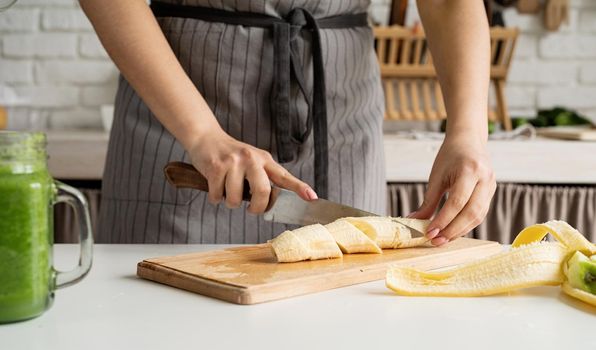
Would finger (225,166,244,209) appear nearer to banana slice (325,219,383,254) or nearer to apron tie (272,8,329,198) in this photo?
banana slice (325,219,383,254)

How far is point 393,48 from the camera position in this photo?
2.54 metres

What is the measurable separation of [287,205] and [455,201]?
8.9 inches

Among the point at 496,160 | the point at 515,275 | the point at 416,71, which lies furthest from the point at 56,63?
the point at 515,275

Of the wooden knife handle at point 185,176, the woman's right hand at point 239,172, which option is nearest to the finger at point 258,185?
the woman's right hand at point 239,172

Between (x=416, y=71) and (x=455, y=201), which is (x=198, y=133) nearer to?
(x=455, y=201)

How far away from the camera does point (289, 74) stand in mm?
1359

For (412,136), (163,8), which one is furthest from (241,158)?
(412,136)

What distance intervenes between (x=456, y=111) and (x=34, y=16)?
1883mm

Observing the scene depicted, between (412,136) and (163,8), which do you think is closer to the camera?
(163,8)

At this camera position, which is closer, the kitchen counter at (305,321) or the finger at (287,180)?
the kitchen counter at (305,321)

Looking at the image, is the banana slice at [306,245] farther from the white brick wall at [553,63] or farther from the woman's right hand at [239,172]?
the white brick wall at [553,63]

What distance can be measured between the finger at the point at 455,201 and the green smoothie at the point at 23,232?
53cm

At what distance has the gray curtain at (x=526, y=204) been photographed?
218 centimetres

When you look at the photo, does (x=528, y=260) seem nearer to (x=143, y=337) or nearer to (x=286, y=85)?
(x=143, y=337)
